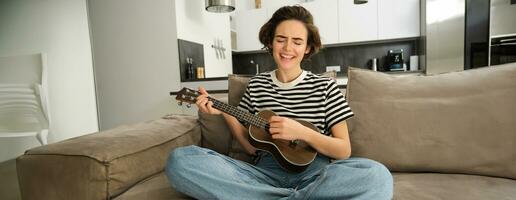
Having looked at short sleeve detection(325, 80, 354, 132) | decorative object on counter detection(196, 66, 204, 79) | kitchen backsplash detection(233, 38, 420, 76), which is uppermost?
kitchen backsplash detection(233, 38, 420, 76)

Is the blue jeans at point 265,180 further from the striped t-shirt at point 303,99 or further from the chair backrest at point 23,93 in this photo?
the chair backrest at point 23,93

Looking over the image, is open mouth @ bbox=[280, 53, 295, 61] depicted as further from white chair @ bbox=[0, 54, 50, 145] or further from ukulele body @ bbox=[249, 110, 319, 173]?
white chair @ bbox=[0, 54, 50, 145]

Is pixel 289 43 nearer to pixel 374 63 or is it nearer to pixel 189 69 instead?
pixel 189 69

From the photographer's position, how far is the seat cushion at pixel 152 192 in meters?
0.85

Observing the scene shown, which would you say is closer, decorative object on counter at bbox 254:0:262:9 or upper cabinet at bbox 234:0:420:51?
upper cabinet at bbox 234:0:420:51

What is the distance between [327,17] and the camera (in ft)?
11.0

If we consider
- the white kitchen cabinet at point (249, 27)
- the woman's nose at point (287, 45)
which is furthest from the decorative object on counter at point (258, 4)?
the woman's nose at point (287, 45)

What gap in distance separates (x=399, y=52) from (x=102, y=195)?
3.34 meters

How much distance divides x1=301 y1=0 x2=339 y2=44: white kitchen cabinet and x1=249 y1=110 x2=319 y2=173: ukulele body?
8.33 ft

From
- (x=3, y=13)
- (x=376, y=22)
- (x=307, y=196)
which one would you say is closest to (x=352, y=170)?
(x=307, y=196)

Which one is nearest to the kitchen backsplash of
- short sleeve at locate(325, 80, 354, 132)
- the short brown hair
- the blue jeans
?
the short brown hair

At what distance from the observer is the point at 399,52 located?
11.2 ft

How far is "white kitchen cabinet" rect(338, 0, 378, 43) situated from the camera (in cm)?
319

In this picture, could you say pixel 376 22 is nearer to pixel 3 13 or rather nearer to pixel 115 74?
pixel 115 74
